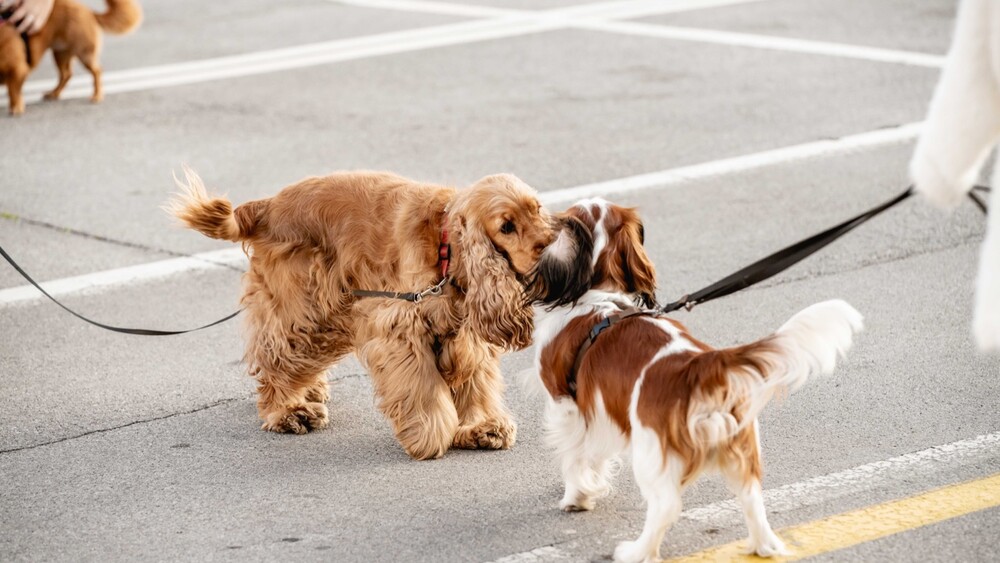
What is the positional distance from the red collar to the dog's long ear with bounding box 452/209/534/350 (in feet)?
0.40

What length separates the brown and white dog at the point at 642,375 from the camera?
344 centimetres

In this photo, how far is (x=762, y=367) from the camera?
3.42m

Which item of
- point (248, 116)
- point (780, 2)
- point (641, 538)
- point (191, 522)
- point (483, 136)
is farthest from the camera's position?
point (780, 2)

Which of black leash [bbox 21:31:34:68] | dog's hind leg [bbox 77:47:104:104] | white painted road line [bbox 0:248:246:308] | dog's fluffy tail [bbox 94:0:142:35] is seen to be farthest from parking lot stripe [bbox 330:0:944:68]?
white painted road line [bbox 0:248:246:308]

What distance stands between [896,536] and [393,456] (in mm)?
1933

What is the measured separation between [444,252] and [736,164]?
4.53m

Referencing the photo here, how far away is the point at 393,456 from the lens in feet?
15.9

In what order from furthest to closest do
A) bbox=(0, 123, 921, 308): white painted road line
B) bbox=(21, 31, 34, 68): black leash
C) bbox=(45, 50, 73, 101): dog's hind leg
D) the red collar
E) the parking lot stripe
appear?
the parking lot stripe, bbox=(45, 50, 73, 101): dog's hind leg, bbox=(21, 31, 34, 68): black leash, bbox=(0, 123, 921, 308): white painted road line, the red collar

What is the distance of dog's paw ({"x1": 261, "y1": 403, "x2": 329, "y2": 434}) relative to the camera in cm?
507

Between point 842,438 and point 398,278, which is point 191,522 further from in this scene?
point 842,438

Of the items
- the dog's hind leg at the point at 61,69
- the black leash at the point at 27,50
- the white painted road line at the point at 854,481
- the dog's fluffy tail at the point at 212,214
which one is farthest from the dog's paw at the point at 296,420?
the dog's hind leg at the point at 61,69

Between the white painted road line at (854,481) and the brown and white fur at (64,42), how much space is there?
27.2ft

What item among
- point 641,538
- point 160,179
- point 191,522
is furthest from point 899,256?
point 160,179

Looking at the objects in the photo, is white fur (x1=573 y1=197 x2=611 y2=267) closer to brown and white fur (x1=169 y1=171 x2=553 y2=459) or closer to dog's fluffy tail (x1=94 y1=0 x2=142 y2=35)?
brown and white fur (x1=169 y1=171 x2=553 y2=459)
